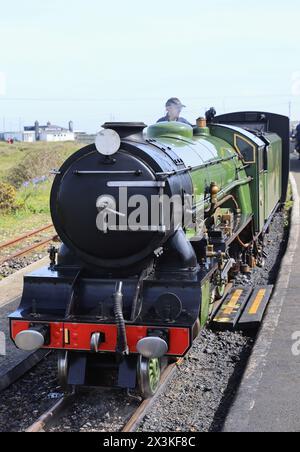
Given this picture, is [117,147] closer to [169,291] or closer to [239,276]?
[169,291]

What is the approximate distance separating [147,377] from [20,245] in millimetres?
7970

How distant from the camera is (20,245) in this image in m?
12.9

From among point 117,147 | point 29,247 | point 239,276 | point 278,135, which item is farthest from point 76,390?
point 278,135

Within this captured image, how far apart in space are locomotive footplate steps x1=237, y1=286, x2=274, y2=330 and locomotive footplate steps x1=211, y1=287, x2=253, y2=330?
7 centimetres

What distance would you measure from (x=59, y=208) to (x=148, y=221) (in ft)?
2.89

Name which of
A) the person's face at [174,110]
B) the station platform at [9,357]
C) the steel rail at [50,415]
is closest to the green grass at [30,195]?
the station platform at [9,357]

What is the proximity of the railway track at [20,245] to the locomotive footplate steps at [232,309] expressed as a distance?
380 centimetres

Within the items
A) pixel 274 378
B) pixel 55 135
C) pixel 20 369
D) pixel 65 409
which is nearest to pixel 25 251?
pixel 20 369

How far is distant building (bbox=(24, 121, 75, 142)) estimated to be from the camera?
262 ft

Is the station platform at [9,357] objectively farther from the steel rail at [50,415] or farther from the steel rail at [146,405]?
the steel rail at [146,405]

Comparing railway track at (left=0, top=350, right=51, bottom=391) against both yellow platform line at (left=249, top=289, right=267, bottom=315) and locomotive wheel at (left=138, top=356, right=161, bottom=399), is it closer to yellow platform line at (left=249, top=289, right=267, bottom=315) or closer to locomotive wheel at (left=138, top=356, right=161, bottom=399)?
locomotive wheel at (left=138, top=356, right=161, bottom=399)

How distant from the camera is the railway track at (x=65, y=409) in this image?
5.02 meters

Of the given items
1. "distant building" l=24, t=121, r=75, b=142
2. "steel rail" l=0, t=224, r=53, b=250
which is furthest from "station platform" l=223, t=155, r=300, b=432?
"distant building" l=24, t=121, r=75, b=142

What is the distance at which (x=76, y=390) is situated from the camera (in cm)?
583
